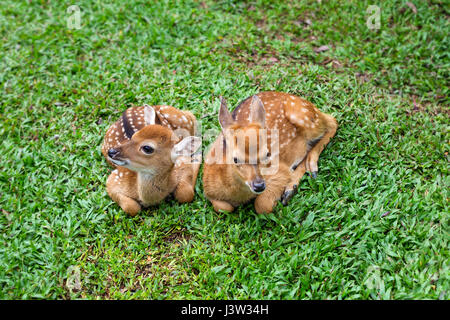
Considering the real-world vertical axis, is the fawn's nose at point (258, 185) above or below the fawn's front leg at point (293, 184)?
above

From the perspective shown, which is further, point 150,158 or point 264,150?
point 150,158

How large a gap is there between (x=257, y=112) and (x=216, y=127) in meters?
1.39

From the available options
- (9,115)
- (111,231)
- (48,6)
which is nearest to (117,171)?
(111,231)

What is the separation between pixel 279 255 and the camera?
4.45m

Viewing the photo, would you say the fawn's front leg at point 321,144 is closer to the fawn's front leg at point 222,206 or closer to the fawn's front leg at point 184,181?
the fawn's front leg at point 222,206

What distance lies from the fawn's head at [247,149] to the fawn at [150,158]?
40cm

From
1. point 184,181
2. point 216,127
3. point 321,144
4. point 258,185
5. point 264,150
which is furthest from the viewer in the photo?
point 216,127

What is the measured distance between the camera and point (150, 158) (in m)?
4.41

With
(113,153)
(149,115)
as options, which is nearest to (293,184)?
(149,115)

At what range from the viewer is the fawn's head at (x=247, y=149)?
4074mm

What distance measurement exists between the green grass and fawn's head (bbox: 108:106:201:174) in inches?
28.8

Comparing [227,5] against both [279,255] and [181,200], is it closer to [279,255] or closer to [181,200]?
[181,200]

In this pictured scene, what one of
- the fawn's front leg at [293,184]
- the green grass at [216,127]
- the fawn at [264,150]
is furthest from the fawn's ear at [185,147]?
the fawn's front leg at [293,184]

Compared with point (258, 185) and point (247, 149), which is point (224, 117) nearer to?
point (247, 149)
